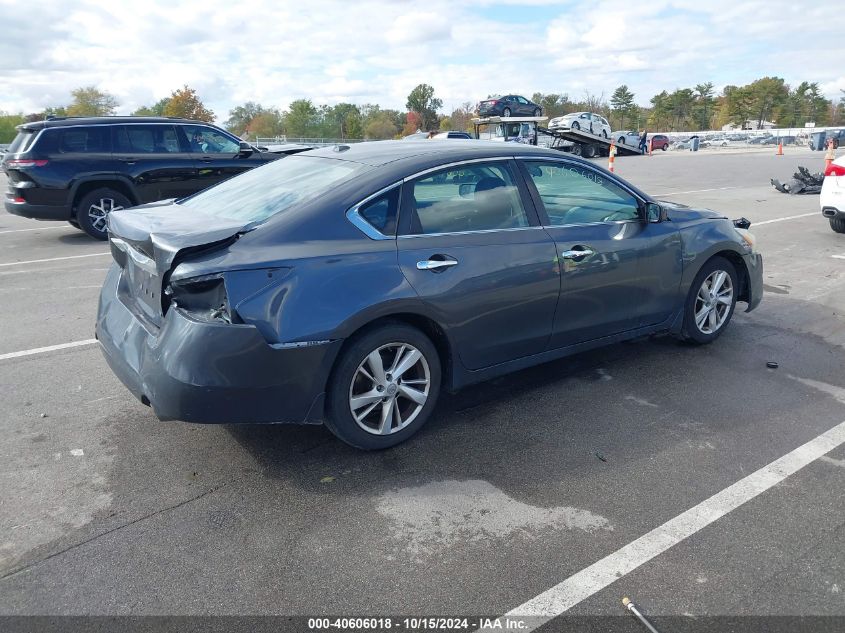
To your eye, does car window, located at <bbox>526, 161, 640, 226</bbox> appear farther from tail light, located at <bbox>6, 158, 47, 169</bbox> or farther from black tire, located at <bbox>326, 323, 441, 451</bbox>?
tail light, located at <bbox>6, 158, 47, 169</bbox>

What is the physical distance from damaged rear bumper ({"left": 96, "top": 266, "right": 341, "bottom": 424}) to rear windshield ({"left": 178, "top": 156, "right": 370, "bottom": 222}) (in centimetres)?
77

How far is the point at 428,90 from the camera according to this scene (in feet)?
344

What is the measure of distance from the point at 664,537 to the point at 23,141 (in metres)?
10.7

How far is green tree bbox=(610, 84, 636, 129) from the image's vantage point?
101 meters

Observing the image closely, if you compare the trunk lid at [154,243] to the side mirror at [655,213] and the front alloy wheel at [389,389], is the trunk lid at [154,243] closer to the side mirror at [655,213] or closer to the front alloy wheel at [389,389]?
the front alloy wheel at [389,389]

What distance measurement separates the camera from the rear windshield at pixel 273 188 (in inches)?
151

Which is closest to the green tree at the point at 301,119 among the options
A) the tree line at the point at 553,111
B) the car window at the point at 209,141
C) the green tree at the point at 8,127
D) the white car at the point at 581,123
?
the tree line at the point at 553,111

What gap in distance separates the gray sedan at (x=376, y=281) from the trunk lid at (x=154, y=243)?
0.6 inches

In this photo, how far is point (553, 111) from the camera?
85.3 metres

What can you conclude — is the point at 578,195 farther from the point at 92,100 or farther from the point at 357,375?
the point at 92,100

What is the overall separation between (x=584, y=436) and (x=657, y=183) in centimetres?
1779

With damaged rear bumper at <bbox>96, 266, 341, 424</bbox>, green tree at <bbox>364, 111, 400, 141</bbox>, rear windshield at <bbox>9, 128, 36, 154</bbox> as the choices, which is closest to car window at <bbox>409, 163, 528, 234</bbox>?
damaged rear bumper at <bbox>96, 266, 341, 424</bbox>

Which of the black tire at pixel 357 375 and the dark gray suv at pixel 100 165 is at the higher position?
the dark gray suv at pixel 100 165

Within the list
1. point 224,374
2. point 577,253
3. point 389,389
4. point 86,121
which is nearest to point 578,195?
point 577,253
